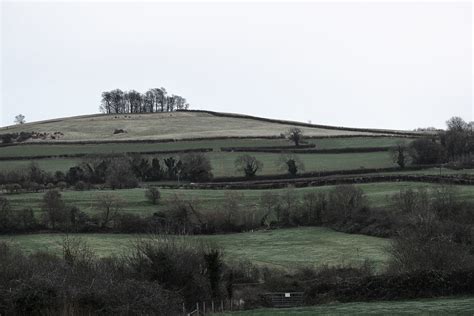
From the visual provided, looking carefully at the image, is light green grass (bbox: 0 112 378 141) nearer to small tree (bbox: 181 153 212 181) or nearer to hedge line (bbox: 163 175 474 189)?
small tree (bbox: 181 153 212 181)

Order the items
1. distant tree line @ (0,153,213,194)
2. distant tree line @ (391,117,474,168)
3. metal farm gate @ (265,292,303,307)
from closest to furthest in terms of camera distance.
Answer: metal farm gate @ (265,292,303,307) → distant tree line @ (0,153,213,194) → distant tree line @ (391,117,474,168)

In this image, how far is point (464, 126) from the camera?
433ft

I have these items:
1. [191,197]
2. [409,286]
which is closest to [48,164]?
[191,197]

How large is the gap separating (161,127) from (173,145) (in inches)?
1405

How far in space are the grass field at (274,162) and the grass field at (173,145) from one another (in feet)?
24.1

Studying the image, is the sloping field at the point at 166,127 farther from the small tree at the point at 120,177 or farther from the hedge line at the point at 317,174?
the hedge line at the point at 317,174

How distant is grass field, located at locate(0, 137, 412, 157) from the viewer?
403ft

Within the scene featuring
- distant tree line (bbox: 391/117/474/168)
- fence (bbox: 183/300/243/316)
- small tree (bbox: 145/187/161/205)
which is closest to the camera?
fence (bbox: 183/300/243/316)

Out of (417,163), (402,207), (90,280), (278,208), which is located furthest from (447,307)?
(417,163)

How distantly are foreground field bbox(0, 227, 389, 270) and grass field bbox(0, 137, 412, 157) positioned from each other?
1952 inches

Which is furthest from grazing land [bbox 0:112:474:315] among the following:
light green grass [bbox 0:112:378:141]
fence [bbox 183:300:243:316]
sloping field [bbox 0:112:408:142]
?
light green grass [bbox 0:112:378:141]

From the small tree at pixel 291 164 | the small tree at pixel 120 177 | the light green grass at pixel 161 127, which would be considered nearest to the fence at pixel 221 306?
the small tree at pixel 120 177

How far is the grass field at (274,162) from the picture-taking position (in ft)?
340

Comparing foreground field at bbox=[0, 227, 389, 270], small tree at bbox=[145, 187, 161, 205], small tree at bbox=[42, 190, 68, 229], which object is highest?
small tree at bbox=[145, 187, 161, 205]
